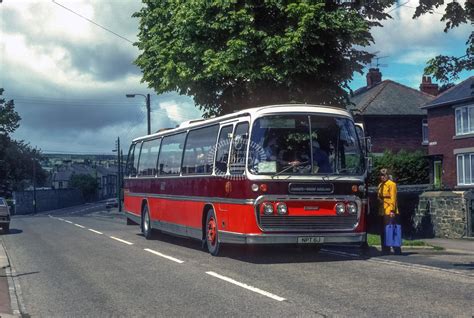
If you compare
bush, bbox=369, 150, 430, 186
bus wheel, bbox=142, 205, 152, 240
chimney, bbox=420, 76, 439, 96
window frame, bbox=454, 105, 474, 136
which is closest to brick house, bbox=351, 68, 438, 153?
chimney, bbox=420, 76, 439, 96

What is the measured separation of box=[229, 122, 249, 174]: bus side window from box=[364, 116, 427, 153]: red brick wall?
3754 cm

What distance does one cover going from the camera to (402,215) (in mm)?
21109

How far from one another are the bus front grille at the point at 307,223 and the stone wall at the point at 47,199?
300 ft

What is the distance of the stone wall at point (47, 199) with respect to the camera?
99438 mm

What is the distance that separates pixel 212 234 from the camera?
1393cm

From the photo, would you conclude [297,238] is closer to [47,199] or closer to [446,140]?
[446,140]

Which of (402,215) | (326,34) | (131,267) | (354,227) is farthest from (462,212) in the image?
(131,267)

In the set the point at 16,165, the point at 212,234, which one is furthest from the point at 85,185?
the point at 212,234

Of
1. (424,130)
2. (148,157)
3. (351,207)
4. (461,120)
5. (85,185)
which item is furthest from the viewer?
(85,185)

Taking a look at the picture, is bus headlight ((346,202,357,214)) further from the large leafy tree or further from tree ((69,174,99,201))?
tree ((69,174,99,201))

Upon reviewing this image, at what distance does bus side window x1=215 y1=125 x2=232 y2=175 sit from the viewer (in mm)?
13273

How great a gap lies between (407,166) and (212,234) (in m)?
30.2

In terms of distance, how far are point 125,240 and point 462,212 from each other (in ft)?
33.8

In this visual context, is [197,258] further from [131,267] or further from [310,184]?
[310,184]
